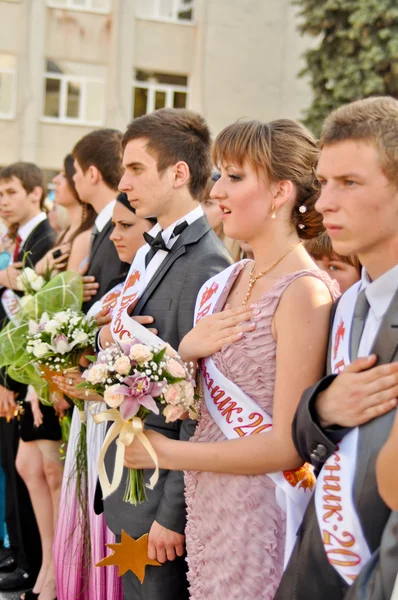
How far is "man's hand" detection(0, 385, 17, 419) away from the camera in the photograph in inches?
186

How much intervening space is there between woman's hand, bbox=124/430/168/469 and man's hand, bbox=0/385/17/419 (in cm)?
248

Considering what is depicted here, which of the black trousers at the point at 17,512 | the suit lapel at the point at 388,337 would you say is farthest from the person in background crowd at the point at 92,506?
the suit lapel at the point at 388,337

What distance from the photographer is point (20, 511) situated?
193 inches

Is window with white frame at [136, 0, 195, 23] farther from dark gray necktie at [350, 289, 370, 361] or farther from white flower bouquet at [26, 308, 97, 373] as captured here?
dark gray necktie at [350, 289, 370, 361]

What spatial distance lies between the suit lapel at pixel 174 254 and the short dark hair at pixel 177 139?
0.20 meters

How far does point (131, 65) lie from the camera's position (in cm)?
2034

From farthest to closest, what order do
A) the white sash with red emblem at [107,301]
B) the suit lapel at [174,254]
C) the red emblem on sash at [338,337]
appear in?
the white sash with red emblem at [107,301], the suit lapel at [174,254], the red emblem on sash at [338,337]

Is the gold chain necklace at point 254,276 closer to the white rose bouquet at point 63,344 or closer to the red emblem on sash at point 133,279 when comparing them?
the red emblem on sash at point 133,279

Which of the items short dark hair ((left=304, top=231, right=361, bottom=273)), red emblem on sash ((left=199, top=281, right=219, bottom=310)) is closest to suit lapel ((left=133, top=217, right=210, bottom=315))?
red emblem on sash ((left=199, top=281, right=219, bottom=310))

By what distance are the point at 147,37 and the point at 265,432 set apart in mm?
19472

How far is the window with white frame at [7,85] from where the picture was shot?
796 inches

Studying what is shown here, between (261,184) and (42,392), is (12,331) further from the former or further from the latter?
(261,184)

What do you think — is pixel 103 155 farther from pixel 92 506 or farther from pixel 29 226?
pixel 92 506

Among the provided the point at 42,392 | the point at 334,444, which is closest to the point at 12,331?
the point at 42,392
